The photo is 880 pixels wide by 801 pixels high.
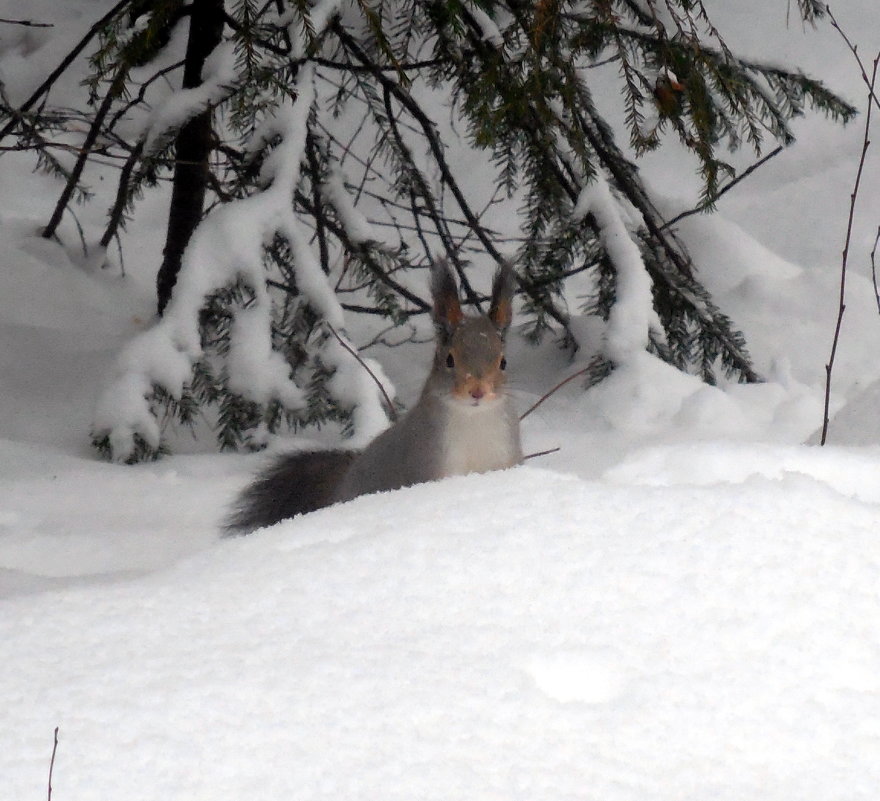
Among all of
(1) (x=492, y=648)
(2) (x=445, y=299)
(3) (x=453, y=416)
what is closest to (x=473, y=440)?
(3) (x=453, y=416)

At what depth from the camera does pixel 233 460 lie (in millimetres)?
3127

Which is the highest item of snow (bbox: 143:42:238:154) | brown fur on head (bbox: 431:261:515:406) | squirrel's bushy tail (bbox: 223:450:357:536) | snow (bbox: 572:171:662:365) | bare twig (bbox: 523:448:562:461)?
snow (bbox: 143:42:238:154)

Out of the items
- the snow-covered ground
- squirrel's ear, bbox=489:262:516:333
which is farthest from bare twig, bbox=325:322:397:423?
the snow-covered ground

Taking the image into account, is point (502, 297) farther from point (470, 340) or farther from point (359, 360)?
point (359, 360)

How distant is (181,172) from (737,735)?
9.89 ft

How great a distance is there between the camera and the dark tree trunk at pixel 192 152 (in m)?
3.46

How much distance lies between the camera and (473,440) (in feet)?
8.00

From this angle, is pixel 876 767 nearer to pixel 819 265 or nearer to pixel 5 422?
pixel 5 422

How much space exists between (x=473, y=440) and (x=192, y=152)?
5.39 ft

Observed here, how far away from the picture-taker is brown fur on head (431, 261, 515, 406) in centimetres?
243

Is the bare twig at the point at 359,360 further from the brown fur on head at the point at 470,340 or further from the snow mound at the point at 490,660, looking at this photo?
the snow mound at the point at 490,660

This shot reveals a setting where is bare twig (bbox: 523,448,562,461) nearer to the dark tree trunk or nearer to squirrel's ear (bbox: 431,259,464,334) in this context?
squirrel's ear (bbox: 431,259,464,334)

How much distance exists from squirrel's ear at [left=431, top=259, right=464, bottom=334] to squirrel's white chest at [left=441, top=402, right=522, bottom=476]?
7.9 inches

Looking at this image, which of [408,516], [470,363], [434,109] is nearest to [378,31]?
[470,363]
